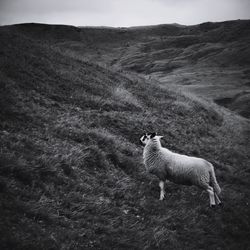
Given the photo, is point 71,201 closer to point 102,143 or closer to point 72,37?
point 102,143

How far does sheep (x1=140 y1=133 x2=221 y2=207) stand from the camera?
34.1ft

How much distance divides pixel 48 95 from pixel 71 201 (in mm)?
11005

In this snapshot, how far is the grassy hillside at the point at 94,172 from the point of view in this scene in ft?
23.4

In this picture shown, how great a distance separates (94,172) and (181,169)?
302 cm

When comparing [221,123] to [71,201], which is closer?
[71,201]

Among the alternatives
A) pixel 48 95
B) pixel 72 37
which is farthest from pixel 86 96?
pixel 72 37

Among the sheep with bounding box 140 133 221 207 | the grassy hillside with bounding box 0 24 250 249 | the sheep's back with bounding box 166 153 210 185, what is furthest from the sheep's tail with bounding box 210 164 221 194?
the grassy hillside with bounding box 0 24 250 249

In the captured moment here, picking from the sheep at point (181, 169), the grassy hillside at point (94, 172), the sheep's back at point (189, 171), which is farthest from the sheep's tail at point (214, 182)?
the grassy hillside at point (94, 172)

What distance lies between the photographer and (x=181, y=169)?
34.7 ft

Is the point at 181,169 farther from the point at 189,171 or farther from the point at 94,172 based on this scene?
the point at 94,172

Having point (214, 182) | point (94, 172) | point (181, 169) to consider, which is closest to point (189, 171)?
point (181, 169)

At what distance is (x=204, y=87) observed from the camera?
62.4 metres

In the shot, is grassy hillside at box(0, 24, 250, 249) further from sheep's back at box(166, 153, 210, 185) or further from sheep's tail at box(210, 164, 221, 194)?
sheep's back at box(166, 153, 210, 185)

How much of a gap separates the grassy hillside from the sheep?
0.58m
